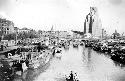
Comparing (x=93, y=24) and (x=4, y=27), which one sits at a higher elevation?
(x=93, y=24)

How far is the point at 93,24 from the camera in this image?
10519cm

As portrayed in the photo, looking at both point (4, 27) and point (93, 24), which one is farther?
point (93, 24)

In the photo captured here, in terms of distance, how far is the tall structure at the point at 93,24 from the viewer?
104 m

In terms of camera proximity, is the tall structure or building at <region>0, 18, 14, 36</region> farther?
the tall structure

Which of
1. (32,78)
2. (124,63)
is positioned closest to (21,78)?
(32,78)

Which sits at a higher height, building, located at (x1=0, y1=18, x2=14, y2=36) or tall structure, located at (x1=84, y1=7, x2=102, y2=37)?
tall structure, located at (x1=84, y1=7, x2=102, y2=37)

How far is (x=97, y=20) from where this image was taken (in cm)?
10656

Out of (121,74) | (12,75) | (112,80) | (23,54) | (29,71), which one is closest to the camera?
(12,75)

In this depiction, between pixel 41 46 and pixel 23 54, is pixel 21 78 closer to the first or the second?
pixel 23 54

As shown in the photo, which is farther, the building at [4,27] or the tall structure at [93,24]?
the tall structure at [93,24]

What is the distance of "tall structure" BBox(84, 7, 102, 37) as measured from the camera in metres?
104

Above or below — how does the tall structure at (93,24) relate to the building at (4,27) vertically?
above

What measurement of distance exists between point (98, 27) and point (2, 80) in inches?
3881

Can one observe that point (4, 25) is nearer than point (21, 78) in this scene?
No
